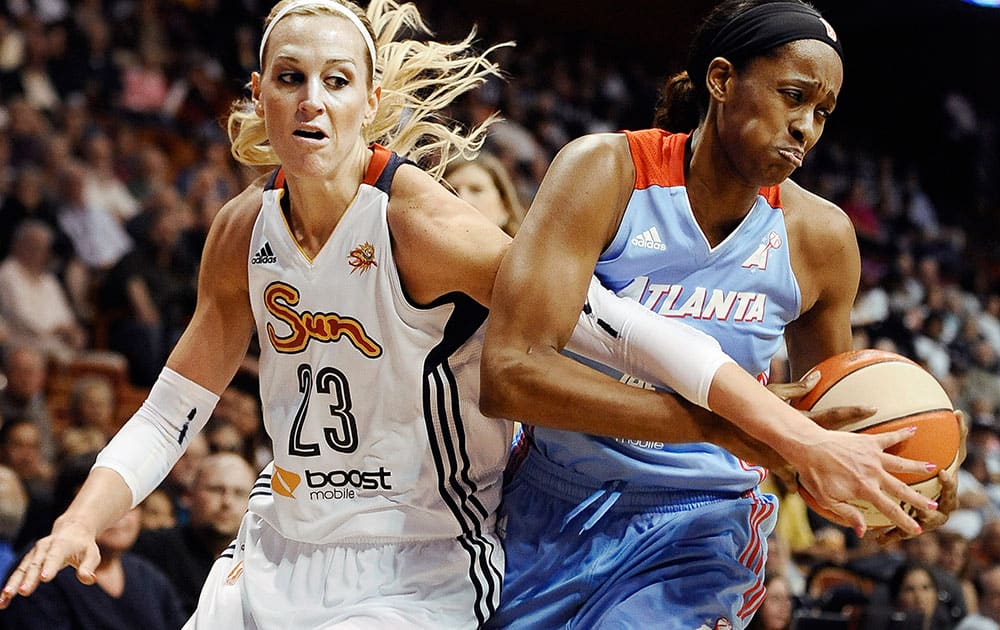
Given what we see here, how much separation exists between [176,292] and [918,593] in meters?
4.97

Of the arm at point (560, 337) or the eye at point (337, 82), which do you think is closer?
the arm at point (560, 337)

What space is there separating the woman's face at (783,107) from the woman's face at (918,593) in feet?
13.6

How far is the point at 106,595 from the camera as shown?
4.70 meters

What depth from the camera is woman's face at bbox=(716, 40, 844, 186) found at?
266cm

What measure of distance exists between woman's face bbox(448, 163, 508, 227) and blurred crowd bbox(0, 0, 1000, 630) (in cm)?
1

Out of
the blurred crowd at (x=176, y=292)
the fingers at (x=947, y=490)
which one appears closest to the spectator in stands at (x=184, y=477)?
the blurred crowd at (x=176, y=292)

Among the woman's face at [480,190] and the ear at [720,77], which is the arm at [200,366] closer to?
the ear at [720,77]

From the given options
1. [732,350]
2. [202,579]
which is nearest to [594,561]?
[732,350]

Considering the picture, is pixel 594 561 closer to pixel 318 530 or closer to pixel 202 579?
pixel 318 530

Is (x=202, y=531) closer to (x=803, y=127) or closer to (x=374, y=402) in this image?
(x=374, y=402)

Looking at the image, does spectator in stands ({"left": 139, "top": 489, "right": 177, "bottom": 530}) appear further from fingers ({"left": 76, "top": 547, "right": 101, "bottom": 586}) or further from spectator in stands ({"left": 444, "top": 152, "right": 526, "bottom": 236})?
fingers ({"left": 76, "top": 547, "right": 101, "bottom": 586})

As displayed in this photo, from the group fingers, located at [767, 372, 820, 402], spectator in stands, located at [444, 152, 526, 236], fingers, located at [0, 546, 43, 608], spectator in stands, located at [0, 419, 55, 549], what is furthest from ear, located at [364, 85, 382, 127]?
spectator in stands, located at [0, 419, 55, 549]

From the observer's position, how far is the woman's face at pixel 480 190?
4832 mm

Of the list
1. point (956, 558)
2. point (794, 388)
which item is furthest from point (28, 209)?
point (794, 388)
